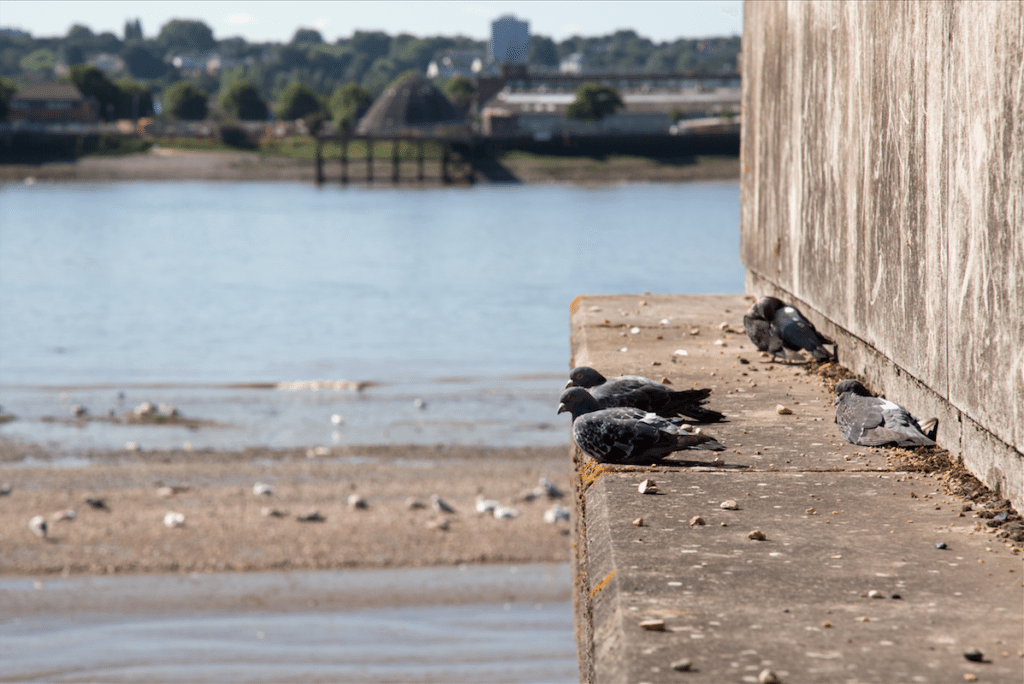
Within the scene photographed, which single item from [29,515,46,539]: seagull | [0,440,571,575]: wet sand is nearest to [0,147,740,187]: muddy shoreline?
[0,440,571,575]: wet sand

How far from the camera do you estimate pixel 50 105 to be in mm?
132750

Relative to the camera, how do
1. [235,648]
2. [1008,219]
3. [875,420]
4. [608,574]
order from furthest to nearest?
1. [235,648]
2. [875,420]
3. [1008,219]
4. [608,574]

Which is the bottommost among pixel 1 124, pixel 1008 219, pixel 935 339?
pixel 935 339

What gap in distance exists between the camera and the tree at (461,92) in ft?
517

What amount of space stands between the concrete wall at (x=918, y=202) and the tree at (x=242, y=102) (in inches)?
5828

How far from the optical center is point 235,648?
10.2 metres

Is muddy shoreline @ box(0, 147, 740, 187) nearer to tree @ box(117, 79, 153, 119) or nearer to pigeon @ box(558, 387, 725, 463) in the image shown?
tree @ box(117, 79, 153, 119)

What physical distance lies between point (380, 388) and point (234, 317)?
17370mm

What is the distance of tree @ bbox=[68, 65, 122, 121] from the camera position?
140500 millimetres

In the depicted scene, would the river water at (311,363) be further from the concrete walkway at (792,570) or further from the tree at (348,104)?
the tree at (348,104)

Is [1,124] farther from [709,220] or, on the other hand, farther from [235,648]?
[235,648]

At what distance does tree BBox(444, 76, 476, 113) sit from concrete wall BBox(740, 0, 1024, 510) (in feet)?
503

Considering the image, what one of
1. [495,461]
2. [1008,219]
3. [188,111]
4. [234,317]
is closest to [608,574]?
[1008,219]

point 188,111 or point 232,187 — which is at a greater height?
point 188,111
